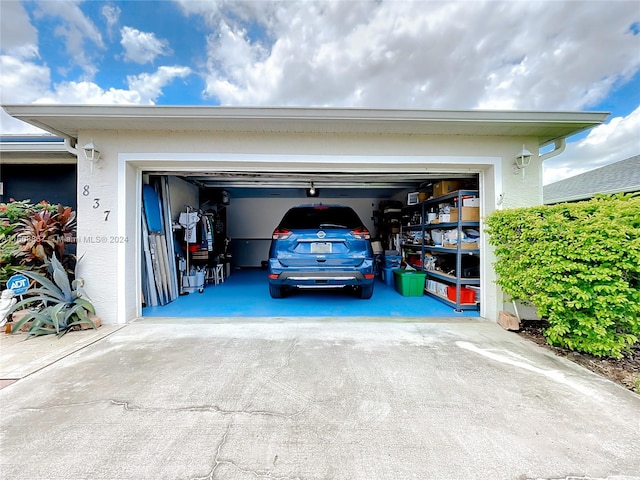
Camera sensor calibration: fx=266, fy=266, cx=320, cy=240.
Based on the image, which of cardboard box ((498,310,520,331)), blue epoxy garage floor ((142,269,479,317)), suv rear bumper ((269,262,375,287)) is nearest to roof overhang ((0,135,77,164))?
blue epoxy garage floor ((142,269,479,317))

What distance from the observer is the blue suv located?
13.4 ft

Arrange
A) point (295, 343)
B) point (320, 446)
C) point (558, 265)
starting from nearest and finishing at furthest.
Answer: point (320, 446), point (558, 265), point (295, 343)

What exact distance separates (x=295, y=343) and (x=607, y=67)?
Answer: 9.61 m

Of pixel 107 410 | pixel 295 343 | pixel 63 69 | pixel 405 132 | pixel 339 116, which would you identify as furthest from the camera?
pixel 63 69

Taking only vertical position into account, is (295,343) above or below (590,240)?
below

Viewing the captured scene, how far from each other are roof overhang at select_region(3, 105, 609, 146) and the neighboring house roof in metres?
4.31

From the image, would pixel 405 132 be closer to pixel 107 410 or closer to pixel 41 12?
pixel 107 410

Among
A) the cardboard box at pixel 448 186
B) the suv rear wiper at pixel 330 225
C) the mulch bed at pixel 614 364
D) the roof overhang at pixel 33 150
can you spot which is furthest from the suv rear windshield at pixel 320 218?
the roof overhang at pixel 33 150

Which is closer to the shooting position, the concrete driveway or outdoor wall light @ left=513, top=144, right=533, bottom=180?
the concrete driveway

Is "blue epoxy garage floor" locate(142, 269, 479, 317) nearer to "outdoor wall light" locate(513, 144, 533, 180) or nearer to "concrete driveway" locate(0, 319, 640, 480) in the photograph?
"concrete driveway" locate(0, 319, 640, 480)

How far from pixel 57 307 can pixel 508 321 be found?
5.67m

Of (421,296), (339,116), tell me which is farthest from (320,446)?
(421,296)

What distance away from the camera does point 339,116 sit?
10.4 ft

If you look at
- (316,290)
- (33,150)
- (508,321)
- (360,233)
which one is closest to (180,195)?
(33,150)
